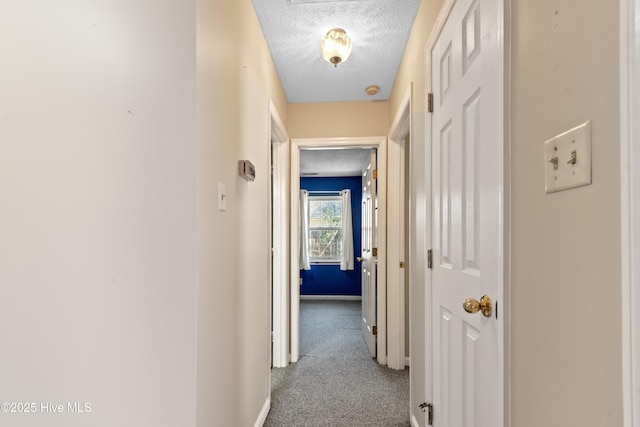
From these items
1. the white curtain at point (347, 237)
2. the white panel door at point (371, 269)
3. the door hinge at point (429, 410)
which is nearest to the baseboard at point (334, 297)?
the white curtain at point (347, 237)

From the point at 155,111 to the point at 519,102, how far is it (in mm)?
990

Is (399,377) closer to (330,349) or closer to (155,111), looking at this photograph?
(330,349)

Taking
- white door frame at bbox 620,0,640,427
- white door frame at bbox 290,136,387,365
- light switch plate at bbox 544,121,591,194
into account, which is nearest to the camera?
white door frame at bbox 620,0,640,427

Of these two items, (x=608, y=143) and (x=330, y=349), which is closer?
(x=608, y=143)

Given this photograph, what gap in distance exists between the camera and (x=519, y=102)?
0.79 m

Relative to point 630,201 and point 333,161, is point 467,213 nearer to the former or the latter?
point 630,201

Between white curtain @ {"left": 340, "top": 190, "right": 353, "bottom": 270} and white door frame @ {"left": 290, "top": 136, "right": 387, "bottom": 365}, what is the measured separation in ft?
9.89

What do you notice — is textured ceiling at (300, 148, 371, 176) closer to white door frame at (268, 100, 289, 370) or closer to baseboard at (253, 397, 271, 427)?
white door frame at (268, 100, 289, 370)

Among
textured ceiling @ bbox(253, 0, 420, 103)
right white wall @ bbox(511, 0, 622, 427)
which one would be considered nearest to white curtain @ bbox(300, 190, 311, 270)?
textured ceiling @ bbox(253, 0, 420, 103)

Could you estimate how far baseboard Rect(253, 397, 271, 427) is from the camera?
1834 mm

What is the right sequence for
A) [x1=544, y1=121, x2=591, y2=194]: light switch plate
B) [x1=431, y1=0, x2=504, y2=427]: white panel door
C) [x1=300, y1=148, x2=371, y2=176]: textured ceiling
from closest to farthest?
[x1=544, y1=121, x2=591, y2=194]: light switch plate → [x1=431, y1=0, x2=504, y2=427]: white panel door → [x1=300, y1=148, x2=371, y2=176]: textured ceiling

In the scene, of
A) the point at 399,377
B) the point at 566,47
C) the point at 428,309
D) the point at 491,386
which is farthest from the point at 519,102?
the point at 399,377

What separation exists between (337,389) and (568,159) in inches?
89.5

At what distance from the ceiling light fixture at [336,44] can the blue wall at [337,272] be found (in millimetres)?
4100
